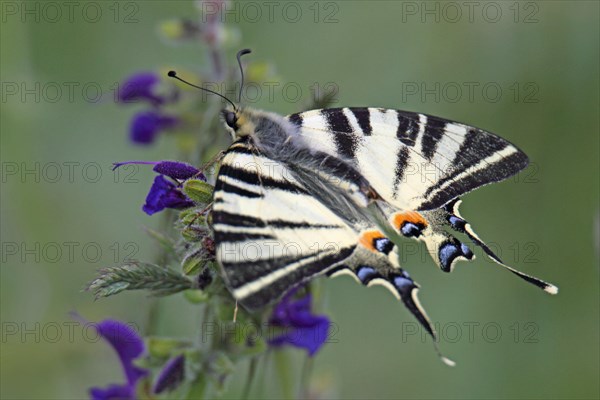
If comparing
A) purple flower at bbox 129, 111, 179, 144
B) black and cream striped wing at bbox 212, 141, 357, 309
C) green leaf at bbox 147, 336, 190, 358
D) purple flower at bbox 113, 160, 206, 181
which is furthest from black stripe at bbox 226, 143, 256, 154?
purple flower at bbox 129, 111, 179, 144

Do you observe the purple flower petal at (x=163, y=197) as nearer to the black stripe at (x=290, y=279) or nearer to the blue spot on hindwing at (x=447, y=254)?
the black stripe at (x=290, y=279)

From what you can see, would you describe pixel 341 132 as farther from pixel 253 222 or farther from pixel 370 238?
pixel 253 222

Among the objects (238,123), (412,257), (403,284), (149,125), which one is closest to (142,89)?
→ (149,125)

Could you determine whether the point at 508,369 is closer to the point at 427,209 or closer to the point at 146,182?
the point at 427,209

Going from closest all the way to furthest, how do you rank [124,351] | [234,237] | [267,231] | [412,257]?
1. [234,237]
2. [267,231]
3. [124,351]
4. [412,257]

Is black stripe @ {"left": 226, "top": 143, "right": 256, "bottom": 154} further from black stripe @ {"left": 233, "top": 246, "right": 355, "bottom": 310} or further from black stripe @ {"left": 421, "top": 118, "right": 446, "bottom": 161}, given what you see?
black stripe @ {"left": 421, "top": 118, "right": 446, "bottom": 161}
